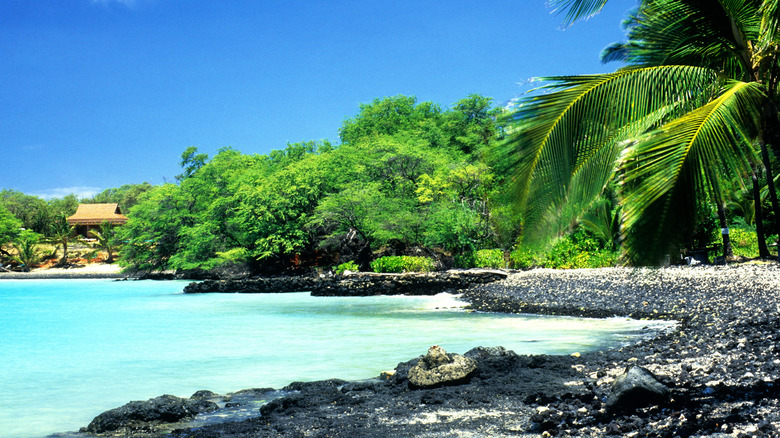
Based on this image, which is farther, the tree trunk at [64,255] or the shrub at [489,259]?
the tree trunk at [64,255]

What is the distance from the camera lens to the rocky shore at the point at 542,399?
527 cm

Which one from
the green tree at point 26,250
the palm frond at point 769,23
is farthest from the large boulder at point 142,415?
the green tree at point 26,250

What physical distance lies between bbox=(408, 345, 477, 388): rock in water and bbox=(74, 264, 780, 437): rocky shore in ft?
0.06

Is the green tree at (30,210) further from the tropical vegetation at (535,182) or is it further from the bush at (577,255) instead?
the bush at (577,255)

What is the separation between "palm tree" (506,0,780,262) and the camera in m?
4.77

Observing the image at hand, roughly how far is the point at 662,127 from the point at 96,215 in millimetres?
76160

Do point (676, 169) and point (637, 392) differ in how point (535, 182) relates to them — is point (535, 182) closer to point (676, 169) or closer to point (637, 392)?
point (676, 169)

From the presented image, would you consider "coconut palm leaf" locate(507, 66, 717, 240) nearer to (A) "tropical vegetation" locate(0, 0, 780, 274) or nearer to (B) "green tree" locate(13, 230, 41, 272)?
(A) "tropical vegetation" locate(0, 0, 780, 274)

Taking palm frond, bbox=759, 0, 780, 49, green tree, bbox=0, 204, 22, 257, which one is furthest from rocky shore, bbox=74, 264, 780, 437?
green tree, bbox=0, 204, 22, 257

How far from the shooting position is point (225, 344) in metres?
16.2

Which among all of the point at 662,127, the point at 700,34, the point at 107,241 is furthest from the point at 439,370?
the point at 107,241

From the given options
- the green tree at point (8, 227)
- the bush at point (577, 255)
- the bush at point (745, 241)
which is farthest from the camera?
the green tree at point (8, 227)

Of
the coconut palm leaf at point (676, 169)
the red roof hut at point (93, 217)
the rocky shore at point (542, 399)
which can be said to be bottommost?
the rocky shore at point (542, 399)

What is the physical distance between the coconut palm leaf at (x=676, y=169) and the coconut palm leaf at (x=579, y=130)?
0.58 meters
